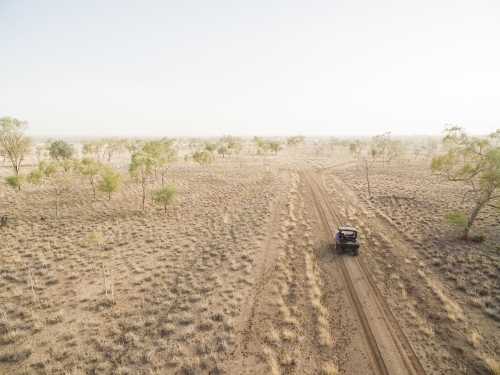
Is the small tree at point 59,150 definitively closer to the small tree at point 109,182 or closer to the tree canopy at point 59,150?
the tree canopy at point 59,150

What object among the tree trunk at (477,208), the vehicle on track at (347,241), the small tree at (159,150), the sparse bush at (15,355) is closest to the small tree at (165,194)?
the small tree at (159,150)

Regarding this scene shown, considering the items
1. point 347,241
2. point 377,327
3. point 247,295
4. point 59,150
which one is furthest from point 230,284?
point 59,150

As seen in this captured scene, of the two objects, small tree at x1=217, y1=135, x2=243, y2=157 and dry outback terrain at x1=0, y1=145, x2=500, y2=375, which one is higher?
small tree at x1=217, y1=135, x2=243, y2=157

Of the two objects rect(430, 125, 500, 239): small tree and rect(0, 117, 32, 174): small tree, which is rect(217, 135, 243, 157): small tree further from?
rect(430, 125, 500, 239): small tree

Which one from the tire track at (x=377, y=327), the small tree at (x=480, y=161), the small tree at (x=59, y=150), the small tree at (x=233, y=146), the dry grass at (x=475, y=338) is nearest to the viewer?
the tire track at (x=377, y=327)

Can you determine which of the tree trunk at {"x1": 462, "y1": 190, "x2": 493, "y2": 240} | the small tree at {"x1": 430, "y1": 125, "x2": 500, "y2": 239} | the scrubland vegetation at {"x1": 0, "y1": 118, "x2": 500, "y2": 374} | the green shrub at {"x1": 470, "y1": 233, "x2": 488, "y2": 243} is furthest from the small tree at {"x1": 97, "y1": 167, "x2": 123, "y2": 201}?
the green shrub at {"x1": 470, "y1": 233, "x2": 488, "y2": 243}

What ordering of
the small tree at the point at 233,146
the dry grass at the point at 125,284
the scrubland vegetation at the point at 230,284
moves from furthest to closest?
the small tree at the point at 233,146, the dry grass at the point at 125,284, the scrubland vegetation at the point at 230,284

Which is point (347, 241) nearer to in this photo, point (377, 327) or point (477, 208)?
point (377, 327)
